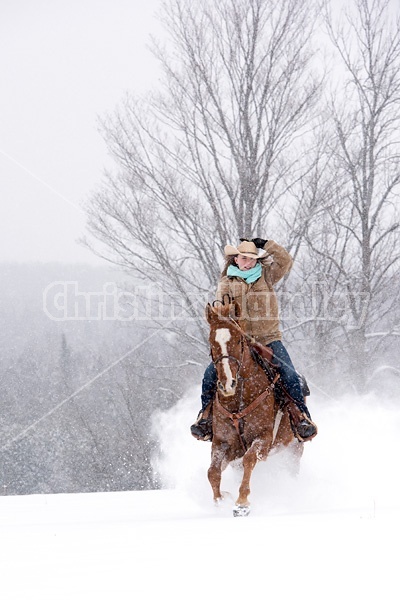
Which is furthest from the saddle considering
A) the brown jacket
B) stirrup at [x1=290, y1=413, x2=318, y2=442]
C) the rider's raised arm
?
the rider's raised arm

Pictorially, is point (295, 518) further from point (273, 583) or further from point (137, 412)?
point (137, 412)

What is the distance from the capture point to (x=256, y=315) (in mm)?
7609

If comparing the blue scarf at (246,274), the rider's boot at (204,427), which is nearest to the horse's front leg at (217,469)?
the rider's boot at (204,427)

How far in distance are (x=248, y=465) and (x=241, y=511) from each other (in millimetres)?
502

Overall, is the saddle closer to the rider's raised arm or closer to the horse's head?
the horse's head

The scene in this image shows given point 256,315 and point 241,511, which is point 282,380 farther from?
point 241,511

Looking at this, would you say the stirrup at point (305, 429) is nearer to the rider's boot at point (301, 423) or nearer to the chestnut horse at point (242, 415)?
the rider's boot at point (301, 423)

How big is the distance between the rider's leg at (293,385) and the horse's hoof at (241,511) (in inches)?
52.2

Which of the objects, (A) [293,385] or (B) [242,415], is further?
(A) [293,385]

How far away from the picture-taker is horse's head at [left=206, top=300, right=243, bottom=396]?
632 centimetres

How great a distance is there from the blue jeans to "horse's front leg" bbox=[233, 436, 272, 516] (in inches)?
26.3

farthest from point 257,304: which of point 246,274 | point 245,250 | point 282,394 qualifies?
point 282,394

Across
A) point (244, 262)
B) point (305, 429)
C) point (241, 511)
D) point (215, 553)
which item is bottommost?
point (241, 511)

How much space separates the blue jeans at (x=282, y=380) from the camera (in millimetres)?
7465
